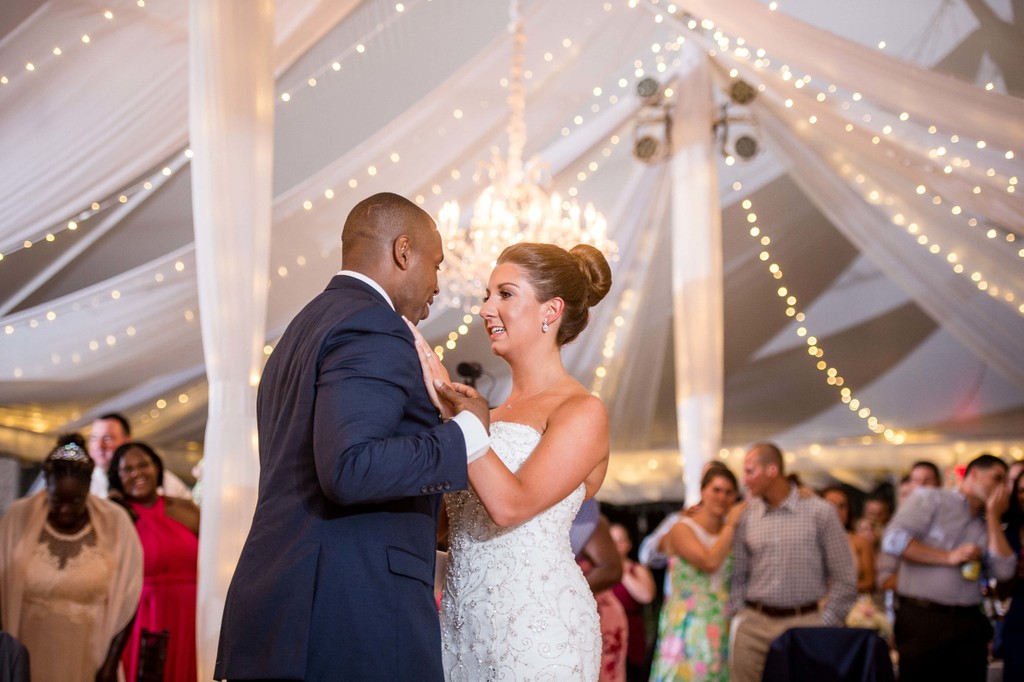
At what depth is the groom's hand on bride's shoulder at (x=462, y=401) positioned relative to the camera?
7.07 feet

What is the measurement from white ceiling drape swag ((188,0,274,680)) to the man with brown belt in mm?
2375

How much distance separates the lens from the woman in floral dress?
544cm

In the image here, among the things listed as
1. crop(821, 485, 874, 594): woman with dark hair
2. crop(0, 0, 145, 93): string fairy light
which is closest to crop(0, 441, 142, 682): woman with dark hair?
crop(0, 0, 145, 93): string fairy light

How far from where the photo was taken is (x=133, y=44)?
14.8 feet

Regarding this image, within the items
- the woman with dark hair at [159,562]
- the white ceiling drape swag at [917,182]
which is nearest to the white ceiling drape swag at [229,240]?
the woman with dark hair at [159,562]

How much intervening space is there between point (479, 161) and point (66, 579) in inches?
127

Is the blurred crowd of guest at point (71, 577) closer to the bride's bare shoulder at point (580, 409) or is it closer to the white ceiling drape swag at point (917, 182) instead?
the bride's bare shoulder at point (580, 409)

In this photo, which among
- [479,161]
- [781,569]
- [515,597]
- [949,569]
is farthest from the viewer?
[479,161]

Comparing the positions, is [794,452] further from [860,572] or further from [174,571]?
[174,571]

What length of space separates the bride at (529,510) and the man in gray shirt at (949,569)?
11.1 feet

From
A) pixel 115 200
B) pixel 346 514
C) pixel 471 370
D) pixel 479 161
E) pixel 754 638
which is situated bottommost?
pixel 754 638

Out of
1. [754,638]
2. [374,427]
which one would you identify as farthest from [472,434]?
[754,638]

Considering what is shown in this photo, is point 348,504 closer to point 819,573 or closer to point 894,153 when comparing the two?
point 819,573

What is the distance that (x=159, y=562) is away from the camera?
5.01 metres
